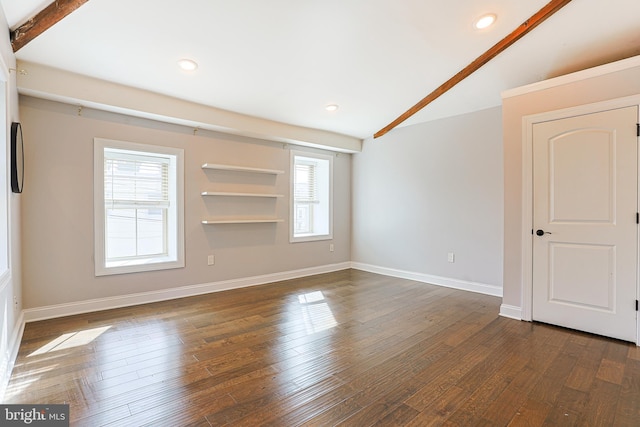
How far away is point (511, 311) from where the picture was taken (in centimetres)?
340

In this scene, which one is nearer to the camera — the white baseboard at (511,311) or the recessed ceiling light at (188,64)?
the recessed ceiling light at (188,64)

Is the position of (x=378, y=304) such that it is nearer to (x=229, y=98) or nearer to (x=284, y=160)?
(x=284, y=160)

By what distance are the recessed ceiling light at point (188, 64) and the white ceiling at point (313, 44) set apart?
0.25ft

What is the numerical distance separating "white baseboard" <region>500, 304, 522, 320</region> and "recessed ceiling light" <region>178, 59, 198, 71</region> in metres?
4.14

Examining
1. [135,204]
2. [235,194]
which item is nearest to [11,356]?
[135,204]

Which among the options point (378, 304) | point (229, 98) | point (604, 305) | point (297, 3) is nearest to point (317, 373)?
point (378, 304)

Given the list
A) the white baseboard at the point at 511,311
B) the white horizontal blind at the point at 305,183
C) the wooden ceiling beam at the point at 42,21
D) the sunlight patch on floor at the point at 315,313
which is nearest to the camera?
the wooden ceiling beam at the point at 42,21

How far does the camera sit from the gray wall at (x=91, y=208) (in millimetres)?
3215

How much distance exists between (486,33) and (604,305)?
2769mm

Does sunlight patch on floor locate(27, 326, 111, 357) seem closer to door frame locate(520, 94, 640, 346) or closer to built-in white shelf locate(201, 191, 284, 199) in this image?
built-in white shelf locate(201, 191, 284, 199)

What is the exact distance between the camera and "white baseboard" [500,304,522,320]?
3350 millimetres

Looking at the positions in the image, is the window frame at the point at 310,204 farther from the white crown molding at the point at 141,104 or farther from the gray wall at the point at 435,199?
the gray wall at the point at 435,199

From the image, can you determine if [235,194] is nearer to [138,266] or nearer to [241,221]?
[241,221]

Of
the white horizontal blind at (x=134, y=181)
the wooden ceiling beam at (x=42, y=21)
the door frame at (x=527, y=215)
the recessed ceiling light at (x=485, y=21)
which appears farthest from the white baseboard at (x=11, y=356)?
the recessed ceiling light at (x=485, y=21)
